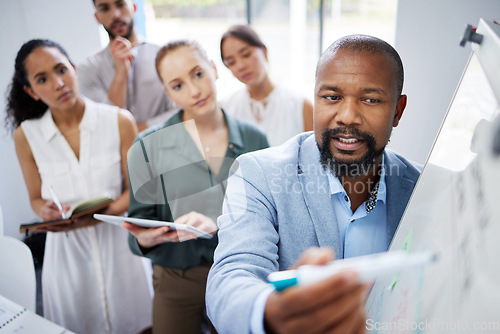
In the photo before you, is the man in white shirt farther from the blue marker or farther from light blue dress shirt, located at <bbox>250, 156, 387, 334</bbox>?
the blue marker

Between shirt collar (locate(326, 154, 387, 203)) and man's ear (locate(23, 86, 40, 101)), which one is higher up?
man's ear (locate(23, 86, 40, 101))

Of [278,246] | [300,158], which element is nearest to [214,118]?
[300,158]

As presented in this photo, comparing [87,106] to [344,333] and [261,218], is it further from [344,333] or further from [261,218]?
[344,333]

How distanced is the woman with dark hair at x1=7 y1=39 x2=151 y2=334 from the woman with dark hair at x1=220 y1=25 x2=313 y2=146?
59 centimetres

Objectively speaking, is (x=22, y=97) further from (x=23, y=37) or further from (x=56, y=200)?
(x=56, y=200)

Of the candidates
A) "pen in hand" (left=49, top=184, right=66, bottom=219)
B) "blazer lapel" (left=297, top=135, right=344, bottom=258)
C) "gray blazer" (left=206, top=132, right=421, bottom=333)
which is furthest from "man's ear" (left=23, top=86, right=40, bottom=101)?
"blazer lapel" (left=297, top=135, right=344, bottom=258)

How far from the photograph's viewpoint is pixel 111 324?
1773 mm

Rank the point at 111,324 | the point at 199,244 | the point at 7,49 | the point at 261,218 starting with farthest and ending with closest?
the point at 111,324 < the point at 7,49 < the point at 199,244 < the point at 261,218

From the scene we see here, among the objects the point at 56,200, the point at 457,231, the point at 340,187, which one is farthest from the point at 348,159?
the point at 56,200

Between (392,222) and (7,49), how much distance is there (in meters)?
1.70

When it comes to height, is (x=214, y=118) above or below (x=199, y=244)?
above

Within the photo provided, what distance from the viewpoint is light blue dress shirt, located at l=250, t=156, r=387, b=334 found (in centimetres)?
94

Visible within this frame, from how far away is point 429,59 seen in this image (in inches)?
55.2

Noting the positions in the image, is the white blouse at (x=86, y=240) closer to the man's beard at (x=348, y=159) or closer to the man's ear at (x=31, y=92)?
the man's ear at (x=31, y=92)
